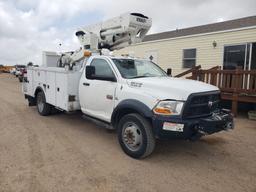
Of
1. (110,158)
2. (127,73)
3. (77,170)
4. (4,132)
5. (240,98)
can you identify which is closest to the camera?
(77,170)

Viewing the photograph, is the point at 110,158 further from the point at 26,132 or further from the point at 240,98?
the point at 240,98

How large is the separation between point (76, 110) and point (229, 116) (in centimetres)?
371

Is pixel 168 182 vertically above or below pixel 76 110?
below

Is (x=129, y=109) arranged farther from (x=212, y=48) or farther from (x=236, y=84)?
(x=212, y=48)

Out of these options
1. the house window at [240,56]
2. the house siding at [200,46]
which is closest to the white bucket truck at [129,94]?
the house siding at [200,46]

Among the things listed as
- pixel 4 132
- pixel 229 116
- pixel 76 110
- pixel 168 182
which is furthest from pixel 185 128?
pixel 4 132

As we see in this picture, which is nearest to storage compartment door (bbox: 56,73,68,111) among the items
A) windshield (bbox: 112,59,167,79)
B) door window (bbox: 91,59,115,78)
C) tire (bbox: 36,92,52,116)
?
door window (bbox: 91,59,115,78)

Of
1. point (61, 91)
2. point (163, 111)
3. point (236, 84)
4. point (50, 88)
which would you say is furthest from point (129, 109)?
point (236, 84)

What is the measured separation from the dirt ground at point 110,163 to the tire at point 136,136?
159 mm

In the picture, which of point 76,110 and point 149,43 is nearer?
point 76,110

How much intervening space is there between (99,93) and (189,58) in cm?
930

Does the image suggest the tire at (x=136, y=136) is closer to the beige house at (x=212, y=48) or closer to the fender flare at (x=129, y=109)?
the fender flare at (x=129, y=109)

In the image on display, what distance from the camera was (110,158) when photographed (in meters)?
4.48

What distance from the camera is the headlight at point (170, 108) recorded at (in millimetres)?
4023
